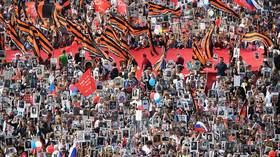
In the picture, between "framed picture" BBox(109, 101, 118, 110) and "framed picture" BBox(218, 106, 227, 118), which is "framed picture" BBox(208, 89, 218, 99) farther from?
"framed picture" BBox(109, 101, 118, 110)

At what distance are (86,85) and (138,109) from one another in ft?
5.88

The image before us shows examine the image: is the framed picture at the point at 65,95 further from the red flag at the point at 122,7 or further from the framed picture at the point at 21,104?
the red flag at the point at 122,7

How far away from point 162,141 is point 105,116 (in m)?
2.02

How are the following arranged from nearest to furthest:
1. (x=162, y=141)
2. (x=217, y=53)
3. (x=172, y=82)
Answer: (x=162, y=141) → (x=172, y=82) → (x=217, y=53)

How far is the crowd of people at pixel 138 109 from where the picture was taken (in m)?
39.6

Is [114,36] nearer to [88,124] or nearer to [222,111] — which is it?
[88,124]

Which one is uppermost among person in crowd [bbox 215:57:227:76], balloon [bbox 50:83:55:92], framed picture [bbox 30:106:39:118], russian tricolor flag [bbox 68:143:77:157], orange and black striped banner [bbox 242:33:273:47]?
orange and black striped banner [bbox 242:33:273:47]

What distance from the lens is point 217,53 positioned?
47.7 m

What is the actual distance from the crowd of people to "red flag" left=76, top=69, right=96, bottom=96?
0.25 m

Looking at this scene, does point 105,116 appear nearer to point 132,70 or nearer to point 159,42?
point 132,70

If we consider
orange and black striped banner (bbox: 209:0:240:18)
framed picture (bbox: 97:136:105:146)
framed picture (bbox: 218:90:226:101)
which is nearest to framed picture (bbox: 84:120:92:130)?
framed picture (bbox: 97:136:105:146)

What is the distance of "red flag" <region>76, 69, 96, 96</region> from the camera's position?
4209cm

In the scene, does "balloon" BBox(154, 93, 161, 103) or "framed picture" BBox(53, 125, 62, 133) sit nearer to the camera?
"framed picture" BBox(53, 125, 62, 133)

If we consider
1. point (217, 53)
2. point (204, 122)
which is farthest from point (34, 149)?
point (217, 53)
